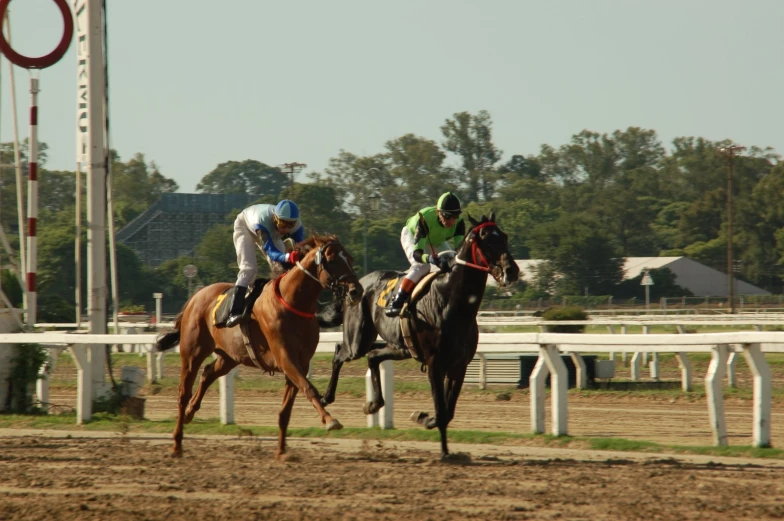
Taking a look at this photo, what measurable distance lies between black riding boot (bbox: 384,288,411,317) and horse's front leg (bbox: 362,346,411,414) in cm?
44

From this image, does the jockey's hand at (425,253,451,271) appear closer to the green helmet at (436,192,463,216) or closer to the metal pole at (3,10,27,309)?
the green helmet at (436,192,463,216)

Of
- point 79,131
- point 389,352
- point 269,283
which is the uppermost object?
point 79,131

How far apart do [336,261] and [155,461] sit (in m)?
1.85

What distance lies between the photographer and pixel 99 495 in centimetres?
609

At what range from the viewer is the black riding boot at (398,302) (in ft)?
28.0

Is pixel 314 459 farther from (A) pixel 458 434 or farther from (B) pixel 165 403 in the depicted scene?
(B) pixel 165 403

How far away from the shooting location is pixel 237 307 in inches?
327

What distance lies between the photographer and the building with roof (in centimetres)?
6406

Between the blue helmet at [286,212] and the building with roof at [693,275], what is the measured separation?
5554cm

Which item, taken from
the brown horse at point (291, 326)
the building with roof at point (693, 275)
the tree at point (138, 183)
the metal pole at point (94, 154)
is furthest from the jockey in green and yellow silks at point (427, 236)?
the tree at point (138, 183)

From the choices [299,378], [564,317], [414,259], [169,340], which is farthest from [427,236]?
[564,317]

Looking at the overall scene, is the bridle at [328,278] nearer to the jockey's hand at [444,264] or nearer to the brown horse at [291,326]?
the brown horse at [291,326]

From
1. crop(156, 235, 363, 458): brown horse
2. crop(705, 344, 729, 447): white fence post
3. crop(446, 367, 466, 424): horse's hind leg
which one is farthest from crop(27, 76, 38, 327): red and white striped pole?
crop(705, 344, 729, 447): white fence post

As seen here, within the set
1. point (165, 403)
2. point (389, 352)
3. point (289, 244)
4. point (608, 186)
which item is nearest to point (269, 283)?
point (289, 244)
